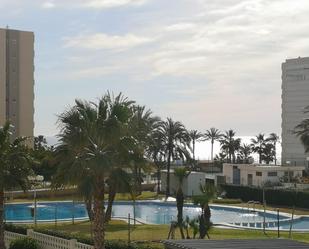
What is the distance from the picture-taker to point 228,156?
9338 cm

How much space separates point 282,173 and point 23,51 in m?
47.5

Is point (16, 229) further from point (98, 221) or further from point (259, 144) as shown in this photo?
point (259, 144)

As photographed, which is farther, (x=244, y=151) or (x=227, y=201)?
(x=244, y=151)

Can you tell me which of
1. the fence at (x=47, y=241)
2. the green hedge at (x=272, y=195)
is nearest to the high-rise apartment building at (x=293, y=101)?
the green hedge at (x=272, y=195)

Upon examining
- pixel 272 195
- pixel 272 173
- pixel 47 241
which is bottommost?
pixel 47 241

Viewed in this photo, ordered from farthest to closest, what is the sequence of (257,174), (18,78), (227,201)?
1. (18,78)
2. (257,174)
3. (227,201)

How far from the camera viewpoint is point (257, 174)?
183 feet

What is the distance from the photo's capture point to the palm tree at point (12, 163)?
19.4m

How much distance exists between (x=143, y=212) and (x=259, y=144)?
181 ft

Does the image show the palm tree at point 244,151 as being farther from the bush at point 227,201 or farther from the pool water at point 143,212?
the pool water at point 143,212

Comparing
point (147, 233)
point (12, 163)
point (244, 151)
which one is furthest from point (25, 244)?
point (244, 151)

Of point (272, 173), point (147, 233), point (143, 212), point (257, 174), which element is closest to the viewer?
point (147, 233)

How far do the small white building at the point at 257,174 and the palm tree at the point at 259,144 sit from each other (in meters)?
33.3

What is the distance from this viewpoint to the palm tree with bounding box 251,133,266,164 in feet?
307
